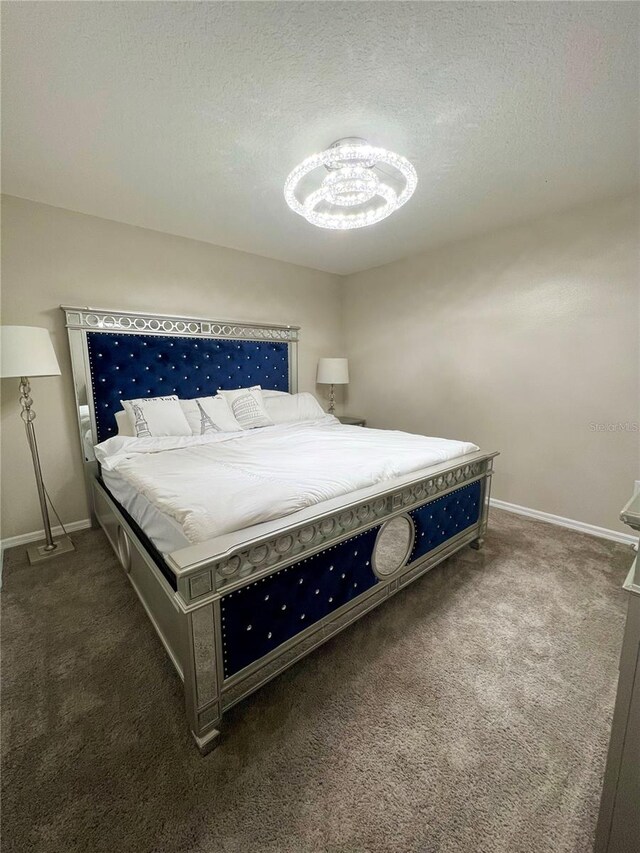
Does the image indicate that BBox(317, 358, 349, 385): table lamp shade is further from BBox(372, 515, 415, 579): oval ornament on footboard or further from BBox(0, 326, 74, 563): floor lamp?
BBox(0, 326, 74, 563): floor lamp

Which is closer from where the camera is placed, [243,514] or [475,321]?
[243,514]

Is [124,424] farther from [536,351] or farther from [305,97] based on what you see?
[536,351]

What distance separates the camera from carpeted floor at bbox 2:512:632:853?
37.9 inches

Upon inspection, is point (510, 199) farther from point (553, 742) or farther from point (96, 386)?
point (96, 386)

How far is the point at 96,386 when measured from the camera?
8.70 ft

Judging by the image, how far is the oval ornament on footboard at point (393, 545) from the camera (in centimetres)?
171

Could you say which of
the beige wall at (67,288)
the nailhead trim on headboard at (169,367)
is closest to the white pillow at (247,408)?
the nailhead trim on headboard at (169,367)

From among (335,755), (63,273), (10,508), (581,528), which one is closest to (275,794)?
(335,755)

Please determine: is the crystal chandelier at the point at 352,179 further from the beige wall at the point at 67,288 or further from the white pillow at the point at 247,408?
the white pillow at the point at 247,408

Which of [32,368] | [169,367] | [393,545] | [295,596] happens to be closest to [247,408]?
[169,367]

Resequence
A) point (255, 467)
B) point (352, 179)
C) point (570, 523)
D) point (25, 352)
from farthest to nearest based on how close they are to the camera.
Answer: point (570, 523)
point (25, 352)
point (255, 467)
point (352, 179)

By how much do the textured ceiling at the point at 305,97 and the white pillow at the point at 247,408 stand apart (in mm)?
1459

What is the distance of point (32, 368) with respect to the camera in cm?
206

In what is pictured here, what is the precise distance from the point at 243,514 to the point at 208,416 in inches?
67.3
